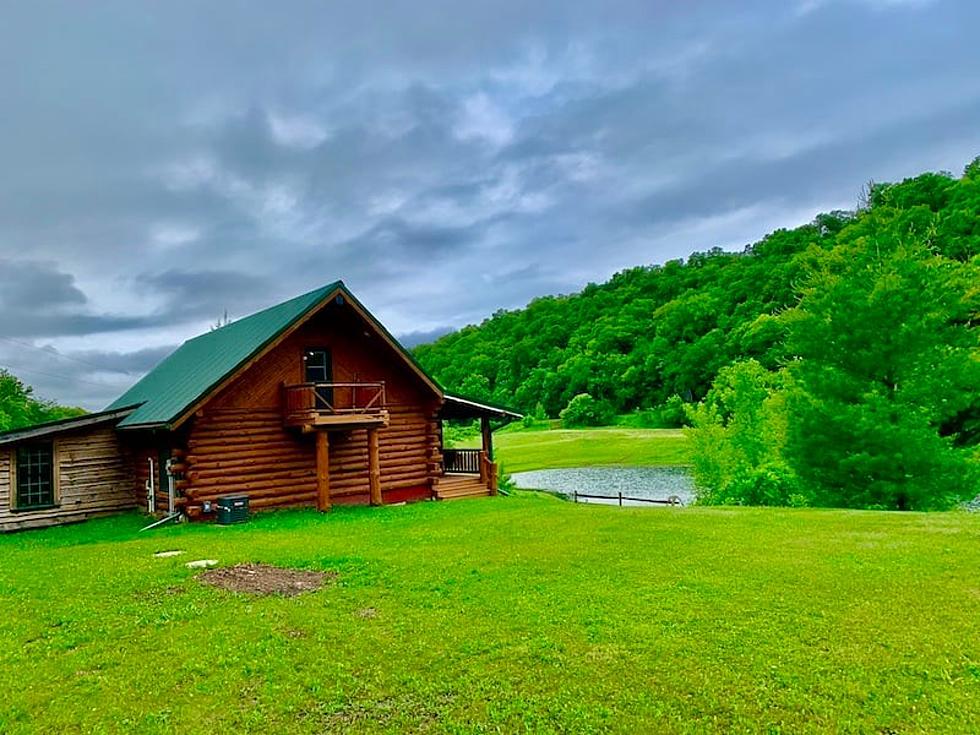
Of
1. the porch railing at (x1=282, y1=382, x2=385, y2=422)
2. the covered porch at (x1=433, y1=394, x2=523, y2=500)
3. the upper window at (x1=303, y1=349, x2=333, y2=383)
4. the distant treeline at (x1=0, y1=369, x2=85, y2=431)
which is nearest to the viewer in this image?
the porch railing at (x1=282, y1=382, x2=385, y2=422)

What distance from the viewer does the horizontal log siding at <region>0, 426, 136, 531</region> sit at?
18.8 meters

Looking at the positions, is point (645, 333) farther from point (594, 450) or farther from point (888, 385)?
point (888, 385)

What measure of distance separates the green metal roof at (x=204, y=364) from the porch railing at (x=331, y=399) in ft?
6.32

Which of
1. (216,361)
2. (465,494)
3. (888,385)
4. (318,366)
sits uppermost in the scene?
(216,361)

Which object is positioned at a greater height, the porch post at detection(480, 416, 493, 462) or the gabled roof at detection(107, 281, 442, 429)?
the gabled roof at detection(107, 281, 442, 429)

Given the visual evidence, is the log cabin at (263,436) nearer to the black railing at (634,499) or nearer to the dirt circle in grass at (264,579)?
the dirt circle in grass at (264,579)

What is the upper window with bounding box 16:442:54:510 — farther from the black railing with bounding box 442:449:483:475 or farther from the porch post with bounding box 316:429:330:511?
the black railing with bounding box 442:449:483:475

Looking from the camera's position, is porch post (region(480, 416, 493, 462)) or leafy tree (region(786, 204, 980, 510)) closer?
leafy tree (region(786, 204, 980, 510))

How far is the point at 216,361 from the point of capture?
21234mm

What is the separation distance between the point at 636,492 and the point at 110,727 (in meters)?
40.5

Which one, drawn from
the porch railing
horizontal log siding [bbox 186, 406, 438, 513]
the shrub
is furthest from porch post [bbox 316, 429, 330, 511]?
the shrub

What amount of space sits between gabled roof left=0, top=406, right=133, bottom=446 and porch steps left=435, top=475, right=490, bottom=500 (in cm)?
1096

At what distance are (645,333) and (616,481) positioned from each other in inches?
2130

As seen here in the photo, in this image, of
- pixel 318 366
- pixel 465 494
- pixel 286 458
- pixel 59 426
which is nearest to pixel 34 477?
pixel 59 426
